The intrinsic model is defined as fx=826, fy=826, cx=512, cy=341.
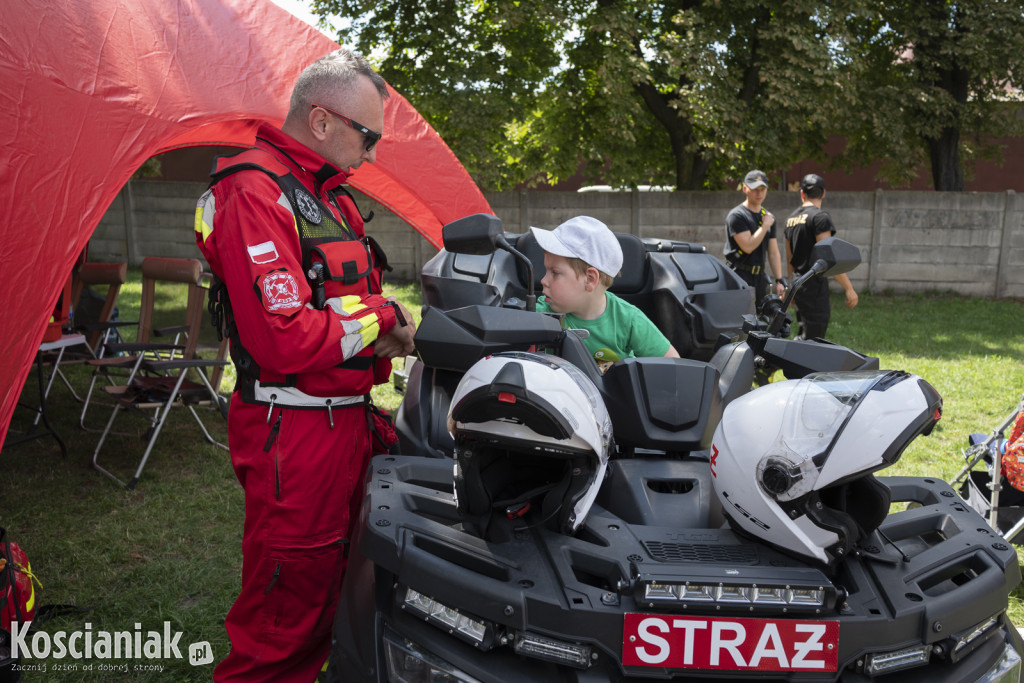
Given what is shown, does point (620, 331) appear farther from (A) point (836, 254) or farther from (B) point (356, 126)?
(B) point (356, 126)

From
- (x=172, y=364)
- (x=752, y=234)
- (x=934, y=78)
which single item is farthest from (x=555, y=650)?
(x=934, y=78)

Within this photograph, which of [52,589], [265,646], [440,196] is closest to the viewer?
[265,646]

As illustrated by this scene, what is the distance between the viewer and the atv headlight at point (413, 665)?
1631 mm

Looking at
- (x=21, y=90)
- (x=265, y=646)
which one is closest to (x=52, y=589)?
(x=265, y=646)

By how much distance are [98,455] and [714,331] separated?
13.4 ft

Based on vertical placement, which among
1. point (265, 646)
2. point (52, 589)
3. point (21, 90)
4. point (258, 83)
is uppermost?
point (258, 83)

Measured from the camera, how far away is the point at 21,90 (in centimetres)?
330

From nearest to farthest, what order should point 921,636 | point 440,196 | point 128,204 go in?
1. point 921,636
2. point 440,196
3. point 128,204

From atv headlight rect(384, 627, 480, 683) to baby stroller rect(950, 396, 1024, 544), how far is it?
8.97 ft

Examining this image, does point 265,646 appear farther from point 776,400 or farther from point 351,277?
point 776,400

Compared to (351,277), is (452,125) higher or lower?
higher

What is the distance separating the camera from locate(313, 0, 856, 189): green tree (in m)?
13.4

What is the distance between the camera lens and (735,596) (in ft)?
5.14

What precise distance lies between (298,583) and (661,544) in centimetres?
124
